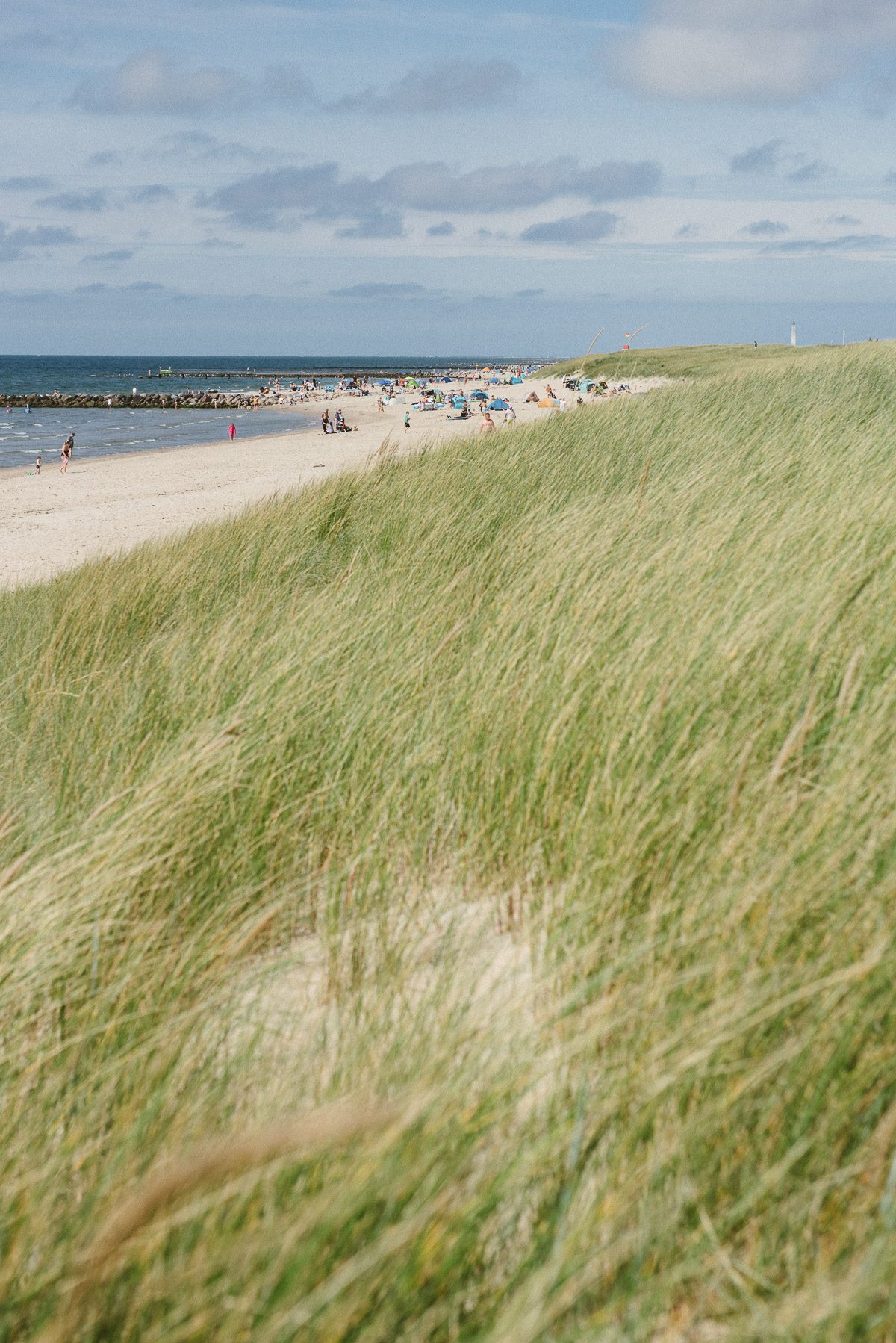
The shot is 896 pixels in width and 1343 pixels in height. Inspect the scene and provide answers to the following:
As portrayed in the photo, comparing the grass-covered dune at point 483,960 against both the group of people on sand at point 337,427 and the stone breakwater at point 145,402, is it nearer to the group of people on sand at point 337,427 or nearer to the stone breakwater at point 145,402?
the group of people on sand at point 337,427

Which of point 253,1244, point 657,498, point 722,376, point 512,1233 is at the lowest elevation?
point 512,1233

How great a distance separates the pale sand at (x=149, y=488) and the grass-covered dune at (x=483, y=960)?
4.62 m

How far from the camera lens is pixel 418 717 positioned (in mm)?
2666

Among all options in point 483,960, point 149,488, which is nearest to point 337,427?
point 149,488

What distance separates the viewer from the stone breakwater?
54781 mm

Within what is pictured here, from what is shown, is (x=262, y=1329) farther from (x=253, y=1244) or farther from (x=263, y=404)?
(x=263, y=404)

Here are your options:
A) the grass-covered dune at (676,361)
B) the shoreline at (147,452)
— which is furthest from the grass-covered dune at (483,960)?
the grass-covered dune at (676,361)

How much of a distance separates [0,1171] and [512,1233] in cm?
70

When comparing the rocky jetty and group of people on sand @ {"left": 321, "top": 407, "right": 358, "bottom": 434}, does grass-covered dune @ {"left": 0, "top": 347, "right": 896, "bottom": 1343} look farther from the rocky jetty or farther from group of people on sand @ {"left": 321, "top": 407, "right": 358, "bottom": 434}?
the rocky jetty

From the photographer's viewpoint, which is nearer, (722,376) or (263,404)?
(722,376)

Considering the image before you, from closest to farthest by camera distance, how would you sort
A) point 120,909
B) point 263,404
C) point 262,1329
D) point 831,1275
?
1. point 262,1329
2. point 831,1275
3. point 120,909
4. point 263,404

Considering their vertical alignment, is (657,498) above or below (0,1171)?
above

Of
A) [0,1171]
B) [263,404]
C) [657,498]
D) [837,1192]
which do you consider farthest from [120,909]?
[263,404]

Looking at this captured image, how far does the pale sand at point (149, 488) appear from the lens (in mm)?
13867
